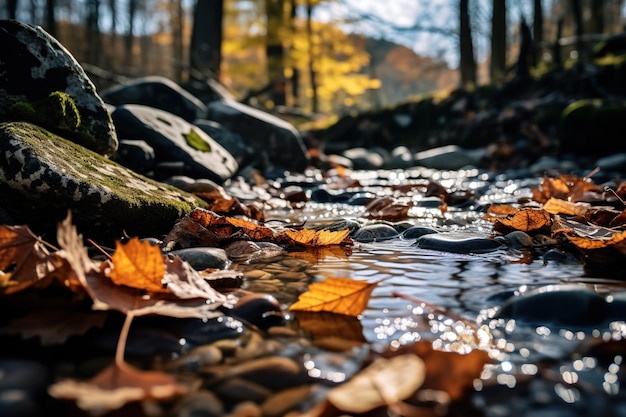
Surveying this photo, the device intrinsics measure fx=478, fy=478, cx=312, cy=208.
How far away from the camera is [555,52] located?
11141 millimetres

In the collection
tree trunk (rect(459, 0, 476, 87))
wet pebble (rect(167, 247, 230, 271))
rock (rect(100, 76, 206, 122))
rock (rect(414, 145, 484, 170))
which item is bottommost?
wet pebble (rect(167, 247, 230, 271))

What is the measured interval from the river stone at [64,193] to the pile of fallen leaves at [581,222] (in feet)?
5.87

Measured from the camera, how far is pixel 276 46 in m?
16.5

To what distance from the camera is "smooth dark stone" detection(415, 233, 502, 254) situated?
2088 mm

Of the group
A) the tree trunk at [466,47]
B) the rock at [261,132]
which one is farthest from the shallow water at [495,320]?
the tree trunk at [466,47]

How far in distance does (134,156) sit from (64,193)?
2281 mm

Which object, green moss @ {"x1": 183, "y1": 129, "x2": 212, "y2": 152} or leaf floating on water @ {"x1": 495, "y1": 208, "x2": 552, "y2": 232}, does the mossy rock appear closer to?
green moss @ {"x1": 183, "y1": 129, "x2": 212, "y2": 152}

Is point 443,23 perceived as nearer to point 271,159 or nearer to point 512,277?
point 271,159

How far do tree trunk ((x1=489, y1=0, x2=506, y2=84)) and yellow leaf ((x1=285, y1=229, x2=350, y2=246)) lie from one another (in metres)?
12.0

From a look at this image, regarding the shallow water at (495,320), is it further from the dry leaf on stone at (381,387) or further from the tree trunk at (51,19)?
the tree trunk at (51,19)

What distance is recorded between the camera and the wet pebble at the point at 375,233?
2453 millimetres

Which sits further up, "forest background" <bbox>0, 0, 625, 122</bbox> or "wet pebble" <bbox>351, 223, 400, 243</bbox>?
"forest background" <bbox>0, 0, 625, 122</bbox>

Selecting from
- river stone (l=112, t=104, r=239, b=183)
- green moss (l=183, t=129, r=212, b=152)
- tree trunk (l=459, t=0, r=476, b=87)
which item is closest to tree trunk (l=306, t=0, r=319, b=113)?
tree trunk (l=459, t=0, r=476, b=87)

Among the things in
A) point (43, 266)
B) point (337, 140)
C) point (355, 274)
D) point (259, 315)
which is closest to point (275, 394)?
point (259, 315)
